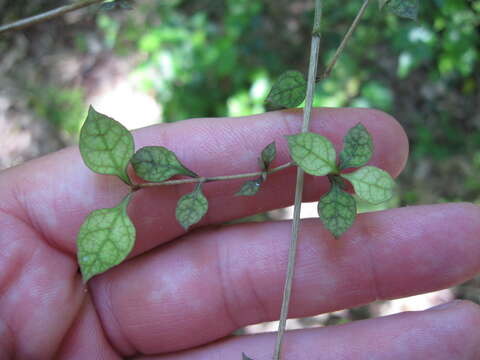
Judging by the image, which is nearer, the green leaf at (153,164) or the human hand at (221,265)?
the green leaf at (153,164)

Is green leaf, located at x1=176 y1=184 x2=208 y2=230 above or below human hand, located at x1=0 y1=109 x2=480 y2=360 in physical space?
above

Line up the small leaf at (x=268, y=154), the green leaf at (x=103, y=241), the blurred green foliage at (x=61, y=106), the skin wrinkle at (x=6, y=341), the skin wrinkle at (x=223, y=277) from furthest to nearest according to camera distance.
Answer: the blurred green foliage at (x=61, y=106), the skin wrinkle at (x=223, y=277), the skin wrinkle at (x=6, y=341), the small leaf at (x=268, y=154), the green leaf at (x=103, y=241)

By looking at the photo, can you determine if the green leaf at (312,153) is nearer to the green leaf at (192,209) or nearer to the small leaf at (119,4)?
the green leaf at (192,209)

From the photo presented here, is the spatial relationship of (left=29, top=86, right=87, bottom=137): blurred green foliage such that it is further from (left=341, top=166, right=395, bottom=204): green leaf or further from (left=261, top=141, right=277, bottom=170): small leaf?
(left=341, top=166, right=395, bottom=204): green leaf

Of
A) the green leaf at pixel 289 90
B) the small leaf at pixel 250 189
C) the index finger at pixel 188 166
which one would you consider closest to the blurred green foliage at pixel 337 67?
the index finger at pixel 188 166

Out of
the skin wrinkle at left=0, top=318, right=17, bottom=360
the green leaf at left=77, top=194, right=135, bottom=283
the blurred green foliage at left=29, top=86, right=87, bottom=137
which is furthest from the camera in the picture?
the blurred green foliage at left=29, top=86, right=87, bottom=137

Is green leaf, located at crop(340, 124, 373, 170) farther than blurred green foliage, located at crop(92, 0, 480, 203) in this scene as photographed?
No

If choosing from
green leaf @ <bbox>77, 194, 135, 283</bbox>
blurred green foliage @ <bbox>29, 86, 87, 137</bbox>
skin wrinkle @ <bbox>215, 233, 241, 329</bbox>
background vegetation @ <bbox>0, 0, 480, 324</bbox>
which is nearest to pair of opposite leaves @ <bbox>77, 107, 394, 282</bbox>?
green leaf @ <bbox>77, 194, 135, 283</bbox>

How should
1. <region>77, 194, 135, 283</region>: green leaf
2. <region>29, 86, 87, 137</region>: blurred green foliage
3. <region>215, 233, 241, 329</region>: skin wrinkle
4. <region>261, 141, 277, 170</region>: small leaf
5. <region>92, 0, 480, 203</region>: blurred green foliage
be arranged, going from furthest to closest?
<region>29, 86, 87, 137</region>: blurred green foliage → <region>92, 0, 480, 203</region>: blurred green foliage → <region>215, 233, 241, 329</region>: skin wrinkle → <region>261, 141, 277, 170</region>: small leaf → <region>77, 194, 135, 283</region>: green leaf
